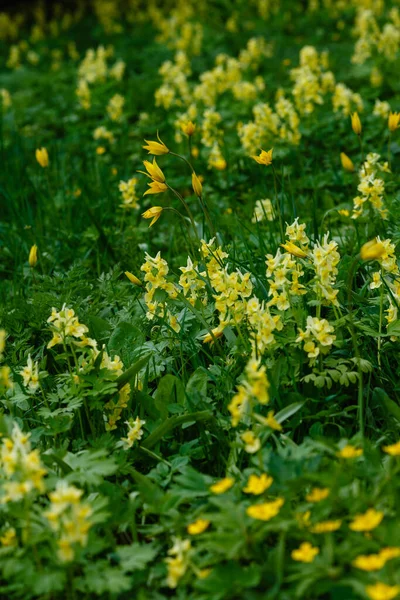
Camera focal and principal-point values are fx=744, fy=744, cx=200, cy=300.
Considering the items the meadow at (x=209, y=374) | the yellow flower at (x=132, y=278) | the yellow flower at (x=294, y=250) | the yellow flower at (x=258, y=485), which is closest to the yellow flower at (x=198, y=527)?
the meadow at (x=209, y=374)

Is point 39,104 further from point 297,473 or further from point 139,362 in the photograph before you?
point 297,473

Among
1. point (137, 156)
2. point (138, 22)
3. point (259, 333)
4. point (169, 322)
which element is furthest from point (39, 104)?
point (259, 333)

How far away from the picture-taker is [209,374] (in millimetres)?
2496

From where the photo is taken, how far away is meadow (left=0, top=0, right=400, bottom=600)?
1.78m

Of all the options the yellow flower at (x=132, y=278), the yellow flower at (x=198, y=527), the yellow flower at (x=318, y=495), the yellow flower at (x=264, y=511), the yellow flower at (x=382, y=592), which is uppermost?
the yellow flower at (x=132, y=278)

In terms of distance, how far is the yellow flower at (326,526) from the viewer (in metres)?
1.69

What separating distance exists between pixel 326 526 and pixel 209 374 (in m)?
0.87

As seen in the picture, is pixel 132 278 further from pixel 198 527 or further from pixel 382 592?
pixel 382 592

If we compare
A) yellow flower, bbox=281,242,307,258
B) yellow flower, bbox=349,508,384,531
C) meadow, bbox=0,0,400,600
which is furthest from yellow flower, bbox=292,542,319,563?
yellow flower, bbox=281,242,307,258

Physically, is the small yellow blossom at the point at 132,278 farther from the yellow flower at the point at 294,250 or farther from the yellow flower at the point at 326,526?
the yellow flower at the point at 326,526

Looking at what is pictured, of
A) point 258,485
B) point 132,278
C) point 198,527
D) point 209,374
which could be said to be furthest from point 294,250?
point 198,527

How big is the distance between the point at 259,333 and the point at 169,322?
1.72ft

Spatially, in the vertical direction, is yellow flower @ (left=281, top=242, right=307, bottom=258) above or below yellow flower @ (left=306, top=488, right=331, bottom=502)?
above

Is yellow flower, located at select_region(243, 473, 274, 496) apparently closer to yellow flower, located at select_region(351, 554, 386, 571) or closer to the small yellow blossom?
yellow flower, located at select_region(351, 554, 386, 571)
